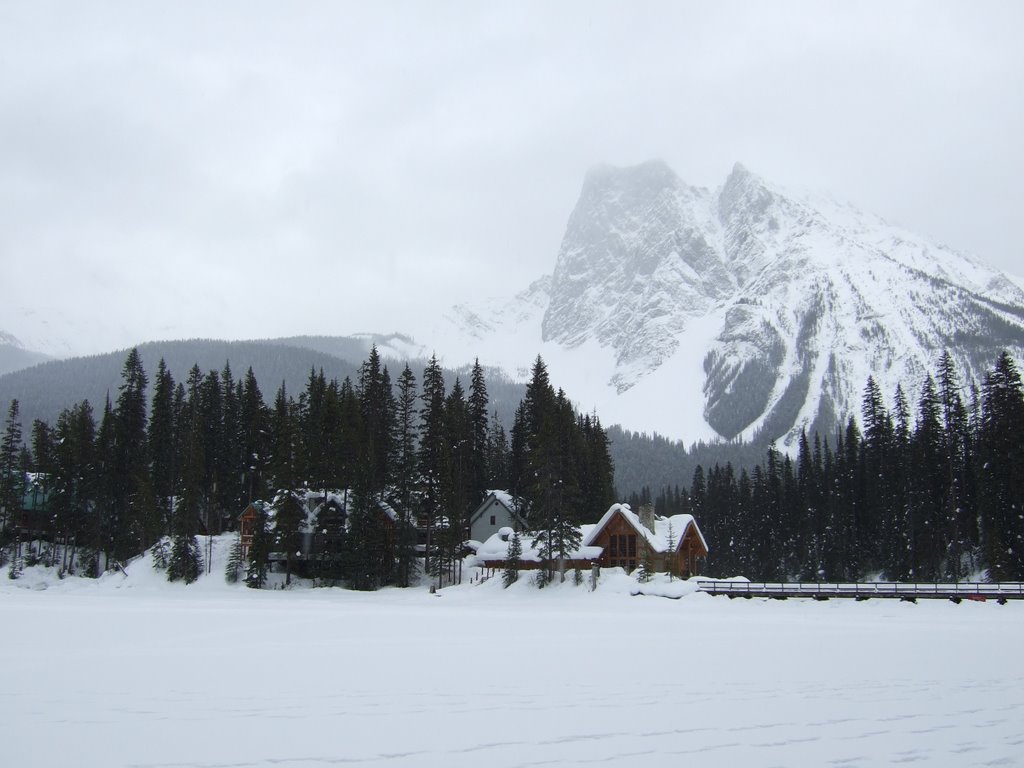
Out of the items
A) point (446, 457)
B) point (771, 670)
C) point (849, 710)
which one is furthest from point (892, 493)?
point (849, 710)

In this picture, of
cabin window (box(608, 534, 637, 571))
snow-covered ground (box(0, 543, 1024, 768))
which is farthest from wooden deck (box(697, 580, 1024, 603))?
snow-covered ground (box(0, 543, 1024, 768))

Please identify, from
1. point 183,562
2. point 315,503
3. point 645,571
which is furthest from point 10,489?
point 645,571

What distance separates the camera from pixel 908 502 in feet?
243

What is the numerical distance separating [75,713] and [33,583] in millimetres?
59051

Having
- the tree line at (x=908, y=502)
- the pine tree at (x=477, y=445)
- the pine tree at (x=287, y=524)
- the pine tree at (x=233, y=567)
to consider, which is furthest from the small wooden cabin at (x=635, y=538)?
the pine tree at (x=233, y=567)

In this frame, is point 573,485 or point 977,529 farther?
point 977,529

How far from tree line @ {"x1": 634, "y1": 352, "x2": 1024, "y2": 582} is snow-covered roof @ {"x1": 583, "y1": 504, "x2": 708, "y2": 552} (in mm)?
20446

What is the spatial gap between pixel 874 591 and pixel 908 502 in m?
25.0

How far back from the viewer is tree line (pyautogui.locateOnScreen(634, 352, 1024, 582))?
59062 mm

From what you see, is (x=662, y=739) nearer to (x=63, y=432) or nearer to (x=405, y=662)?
(x=405, y=662)

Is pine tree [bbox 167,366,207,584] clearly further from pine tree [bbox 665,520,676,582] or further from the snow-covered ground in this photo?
pine tree [bbox 665,520,676,582]

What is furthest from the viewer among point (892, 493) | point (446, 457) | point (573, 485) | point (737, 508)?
point (737, 508)

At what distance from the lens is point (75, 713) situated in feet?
54.2

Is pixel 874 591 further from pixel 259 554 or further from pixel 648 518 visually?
pixel 259 554
